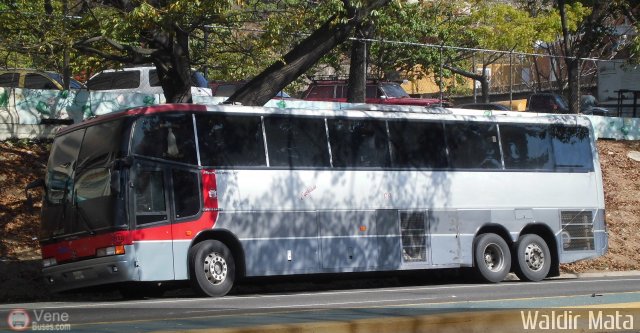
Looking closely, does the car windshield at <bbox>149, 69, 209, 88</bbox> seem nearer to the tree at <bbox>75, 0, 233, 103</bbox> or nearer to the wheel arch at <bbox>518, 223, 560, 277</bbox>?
the tree at <bbox>75, 0, 233, 103</bbox>

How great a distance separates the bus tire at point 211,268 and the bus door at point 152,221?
44 cm

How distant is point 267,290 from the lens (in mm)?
19906

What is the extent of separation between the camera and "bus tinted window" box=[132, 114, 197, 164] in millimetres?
16250

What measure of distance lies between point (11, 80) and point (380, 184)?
1331 centimetres

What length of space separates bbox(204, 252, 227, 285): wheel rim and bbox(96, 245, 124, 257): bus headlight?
63.0 inches

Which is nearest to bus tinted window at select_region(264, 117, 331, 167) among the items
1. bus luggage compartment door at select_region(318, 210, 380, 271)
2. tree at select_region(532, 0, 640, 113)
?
bus luggage compartment door at select_region(318, 210, 380, 271)

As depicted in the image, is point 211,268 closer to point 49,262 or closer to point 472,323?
point 49,262

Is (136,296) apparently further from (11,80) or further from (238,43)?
(11,80)

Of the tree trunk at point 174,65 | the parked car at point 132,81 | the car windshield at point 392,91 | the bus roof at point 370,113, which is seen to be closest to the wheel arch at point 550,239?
the bus roof at point 370,113

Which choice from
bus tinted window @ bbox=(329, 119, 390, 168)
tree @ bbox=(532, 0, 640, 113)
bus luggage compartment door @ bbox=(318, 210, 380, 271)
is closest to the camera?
bus luggage compartment door @ bbox=(318, 210, 380, 271)

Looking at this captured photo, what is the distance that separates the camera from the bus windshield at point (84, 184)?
15.9 meters

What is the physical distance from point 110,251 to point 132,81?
13838 mm

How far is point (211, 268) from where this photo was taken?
16.7 meters

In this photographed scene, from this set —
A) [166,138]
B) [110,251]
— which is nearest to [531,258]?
[166,138]
